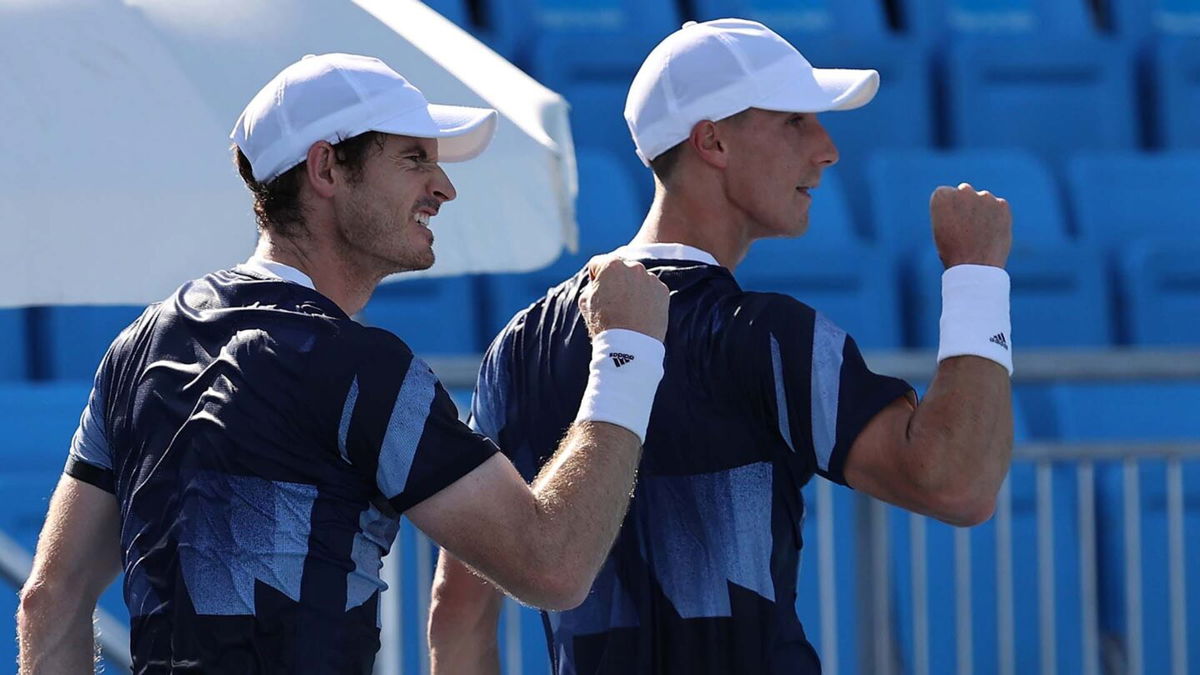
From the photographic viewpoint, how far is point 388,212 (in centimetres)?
193

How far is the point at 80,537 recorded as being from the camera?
195 centimetres

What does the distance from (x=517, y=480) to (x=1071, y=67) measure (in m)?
4.28

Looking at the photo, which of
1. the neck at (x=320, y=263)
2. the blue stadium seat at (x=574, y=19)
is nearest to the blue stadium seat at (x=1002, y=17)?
the blue stadium seat at (x=574, y=19)

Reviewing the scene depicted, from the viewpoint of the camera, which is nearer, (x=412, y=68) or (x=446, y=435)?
(x=446, y=435)

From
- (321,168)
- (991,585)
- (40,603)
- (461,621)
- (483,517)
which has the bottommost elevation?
(991,585)

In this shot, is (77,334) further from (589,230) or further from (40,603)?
(40,603)

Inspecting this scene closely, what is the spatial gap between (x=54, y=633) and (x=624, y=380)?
0.69 m

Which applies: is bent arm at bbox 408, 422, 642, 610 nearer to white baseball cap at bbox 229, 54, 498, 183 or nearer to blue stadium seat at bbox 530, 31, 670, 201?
white baseball cap at bbox 229, 54, 498, 183

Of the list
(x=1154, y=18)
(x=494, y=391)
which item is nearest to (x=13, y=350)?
(x=494, y=391)

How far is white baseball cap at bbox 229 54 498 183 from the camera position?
1.90m

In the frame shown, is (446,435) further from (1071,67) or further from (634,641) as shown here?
(1071,67)

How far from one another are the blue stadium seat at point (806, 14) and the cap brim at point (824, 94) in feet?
10.8

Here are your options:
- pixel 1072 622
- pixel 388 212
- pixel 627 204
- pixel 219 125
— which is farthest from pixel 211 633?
pixel 627 204

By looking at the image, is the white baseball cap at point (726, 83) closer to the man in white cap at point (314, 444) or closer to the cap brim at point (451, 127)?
the cap brim at point (451, 127)
